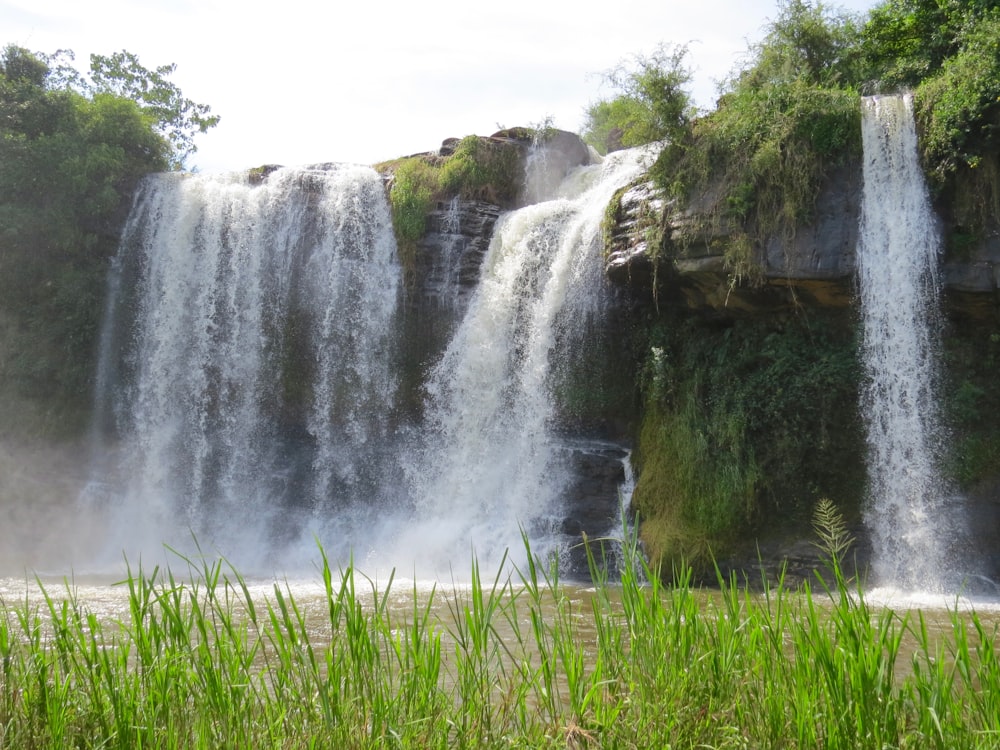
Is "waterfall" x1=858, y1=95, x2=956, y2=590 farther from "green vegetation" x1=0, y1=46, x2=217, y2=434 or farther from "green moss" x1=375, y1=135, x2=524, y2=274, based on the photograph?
"green vegetation" x1=0, y1=46, x2=217, y2=434

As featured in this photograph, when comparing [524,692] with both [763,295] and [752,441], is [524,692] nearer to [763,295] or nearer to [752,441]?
[752,441]

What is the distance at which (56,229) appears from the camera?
1630 centimetres

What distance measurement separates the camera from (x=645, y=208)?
1195 centimetres

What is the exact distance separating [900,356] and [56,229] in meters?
15.4

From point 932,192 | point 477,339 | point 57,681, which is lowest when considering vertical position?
point 57,681

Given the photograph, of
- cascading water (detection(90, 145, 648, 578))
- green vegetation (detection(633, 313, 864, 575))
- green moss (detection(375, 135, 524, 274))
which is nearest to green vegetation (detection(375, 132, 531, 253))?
green moss (detection(375, 135, 524, 274))

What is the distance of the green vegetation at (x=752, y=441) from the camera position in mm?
10344

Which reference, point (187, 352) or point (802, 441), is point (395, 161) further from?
point (802, 441)

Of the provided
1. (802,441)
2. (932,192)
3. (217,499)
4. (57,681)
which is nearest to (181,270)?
(217,499)

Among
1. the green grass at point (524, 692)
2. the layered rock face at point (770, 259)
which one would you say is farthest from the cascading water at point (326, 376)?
the green grass at point (524, 692)

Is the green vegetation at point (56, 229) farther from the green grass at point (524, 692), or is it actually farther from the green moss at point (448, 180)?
the green grass at point (524, 692)

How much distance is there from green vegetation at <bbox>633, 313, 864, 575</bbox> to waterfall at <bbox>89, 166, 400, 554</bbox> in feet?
Answer: 16.5

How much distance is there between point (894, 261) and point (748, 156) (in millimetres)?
2410

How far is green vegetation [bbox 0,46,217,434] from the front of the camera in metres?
16.0
